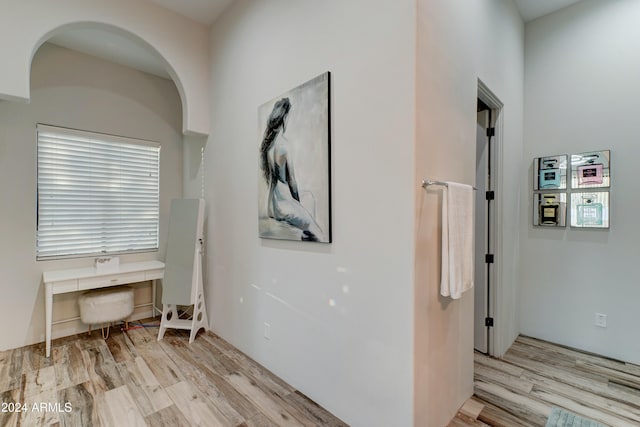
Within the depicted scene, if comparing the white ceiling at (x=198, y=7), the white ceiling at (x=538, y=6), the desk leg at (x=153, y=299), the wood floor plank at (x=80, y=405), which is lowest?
the wood floor plank at (x=80, y=405)

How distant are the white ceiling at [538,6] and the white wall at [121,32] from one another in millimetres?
3400

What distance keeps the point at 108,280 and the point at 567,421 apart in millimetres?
4129

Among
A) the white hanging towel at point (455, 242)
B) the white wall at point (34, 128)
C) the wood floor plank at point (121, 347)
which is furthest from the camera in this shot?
the white wall at point (34, 128)

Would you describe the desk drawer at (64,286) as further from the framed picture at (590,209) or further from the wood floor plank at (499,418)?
the framed picture at (590,209)

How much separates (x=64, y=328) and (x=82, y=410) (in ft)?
5.56

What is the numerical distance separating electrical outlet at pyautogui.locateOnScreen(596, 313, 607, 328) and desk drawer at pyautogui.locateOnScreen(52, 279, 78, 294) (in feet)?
16.9

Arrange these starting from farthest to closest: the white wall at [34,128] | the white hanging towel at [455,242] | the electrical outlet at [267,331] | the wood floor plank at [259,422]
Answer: the white wall at [34,128], the electrical outlet at [267,331], the wood floor plank at [259,422], the white hanging towel at [455,242]

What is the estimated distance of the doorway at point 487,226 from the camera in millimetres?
2785

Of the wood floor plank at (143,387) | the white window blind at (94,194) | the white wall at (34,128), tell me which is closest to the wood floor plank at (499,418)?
the wood floor plank at (143,387)

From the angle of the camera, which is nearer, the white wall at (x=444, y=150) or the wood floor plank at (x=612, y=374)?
the white wall at (x=444, y=150)

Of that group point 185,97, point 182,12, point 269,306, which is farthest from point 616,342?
point 182,12

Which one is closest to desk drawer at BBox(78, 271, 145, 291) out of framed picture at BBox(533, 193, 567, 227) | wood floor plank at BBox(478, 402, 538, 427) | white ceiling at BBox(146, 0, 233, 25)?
white ceiling at BBox(146, 0, 233, 25)

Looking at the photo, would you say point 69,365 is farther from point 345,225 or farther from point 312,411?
point 345,225

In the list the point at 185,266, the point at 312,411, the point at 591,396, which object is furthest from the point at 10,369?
the point at 591,396
